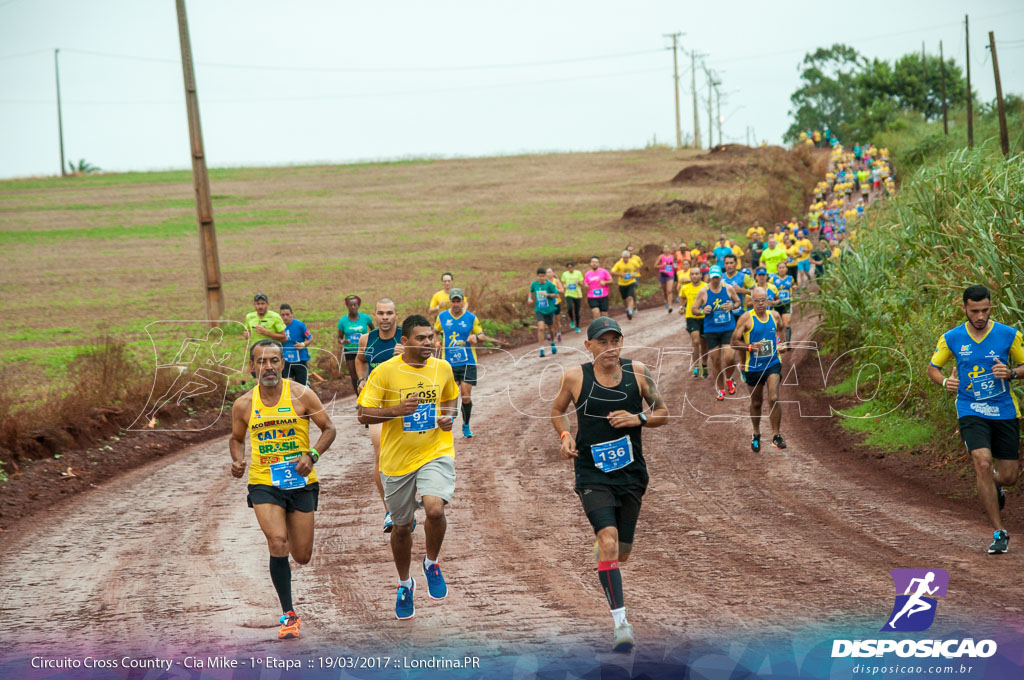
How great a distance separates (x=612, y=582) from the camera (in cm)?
650

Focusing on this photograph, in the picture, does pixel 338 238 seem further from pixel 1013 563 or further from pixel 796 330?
pixel 1013 563

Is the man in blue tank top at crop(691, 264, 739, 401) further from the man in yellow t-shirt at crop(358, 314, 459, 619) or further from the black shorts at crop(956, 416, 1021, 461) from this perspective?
the man in yellow t-shirt at crop(358, 314, 459, 619)

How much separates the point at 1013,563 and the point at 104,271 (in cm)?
4192

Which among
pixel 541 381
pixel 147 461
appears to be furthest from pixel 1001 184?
pixel 147 461

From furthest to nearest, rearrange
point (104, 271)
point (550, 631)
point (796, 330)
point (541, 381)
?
point (104, 271) < point (796, 330) < point (541, 381) < point (550, 631)

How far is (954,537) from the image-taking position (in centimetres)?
900

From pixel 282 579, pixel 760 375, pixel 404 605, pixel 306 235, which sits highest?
pixel 306 235

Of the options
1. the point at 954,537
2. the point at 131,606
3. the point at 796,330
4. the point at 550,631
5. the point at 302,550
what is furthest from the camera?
the point at 796,330

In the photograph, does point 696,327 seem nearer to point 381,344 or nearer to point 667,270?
point 381,344

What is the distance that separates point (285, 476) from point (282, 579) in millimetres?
750

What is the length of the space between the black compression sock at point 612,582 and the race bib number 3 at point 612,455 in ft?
2.22

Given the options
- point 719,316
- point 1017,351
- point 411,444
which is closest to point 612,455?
point 411,444

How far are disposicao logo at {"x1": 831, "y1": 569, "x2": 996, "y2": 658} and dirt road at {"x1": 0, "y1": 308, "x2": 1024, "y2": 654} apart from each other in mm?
125

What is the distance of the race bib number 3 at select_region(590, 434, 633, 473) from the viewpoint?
6895mm
